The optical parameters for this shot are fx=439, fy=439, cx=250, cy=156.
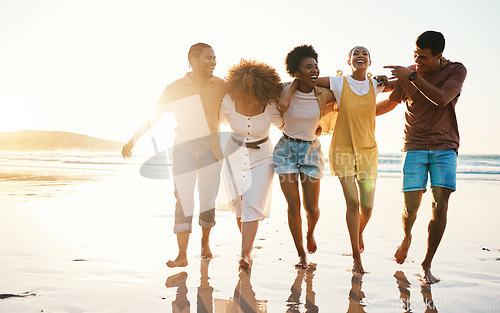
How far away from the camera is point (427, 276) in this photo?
3910 mm

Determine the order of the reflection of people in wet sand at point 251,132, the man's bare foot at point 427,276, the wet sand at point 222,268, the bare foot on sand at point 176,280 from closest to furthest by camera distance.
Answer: the wet sand at point 222,268 → the bare foot on sand at point 176,280 → the man's bare foot at point 427,276 → the reflection of people in wet sand at point 251,132

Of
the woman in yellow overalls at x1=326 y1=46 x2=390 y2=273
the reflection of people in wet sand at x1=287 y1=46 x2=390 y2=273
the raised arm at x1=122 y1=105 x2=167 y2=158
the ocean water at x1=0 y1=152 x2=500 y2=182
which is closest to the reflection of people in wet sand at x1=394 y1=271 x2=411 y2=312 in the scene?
the reflection of people in wet sand at x1=287 y1=46 x2=390 y2=273

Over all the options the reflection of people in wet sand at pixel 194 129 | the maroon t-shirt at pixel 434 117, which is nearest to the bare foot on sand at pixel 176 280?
the reflection of people in wet sand at pixel 194 129

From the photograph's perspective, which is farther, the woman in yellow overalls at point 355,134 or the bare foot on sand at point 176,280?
the woman in yellow overalls at point 355,134

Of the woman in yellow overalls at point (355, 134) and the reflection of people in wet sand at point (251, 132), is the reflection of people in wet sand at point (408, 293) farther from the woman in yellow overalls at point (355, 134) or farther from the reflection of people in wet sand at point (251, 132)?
the reflection of people in wet sand at point (251, 132)

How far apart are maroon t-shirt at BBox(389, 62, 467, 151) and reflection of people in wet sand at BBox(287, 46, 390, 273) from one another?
14.8 inches

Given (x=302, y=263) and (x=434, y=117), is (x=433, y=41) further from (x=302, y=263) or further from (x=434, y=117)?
(x=302, y=263)

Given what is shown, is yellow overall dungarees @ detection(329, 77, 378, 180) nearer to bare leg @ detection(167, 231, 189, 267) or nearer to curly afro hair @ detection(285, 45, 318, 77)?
curly afro hair @ detection(285, 45, 318, 77)

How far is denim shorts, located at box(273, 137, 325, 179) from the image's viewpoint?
442 centimetres

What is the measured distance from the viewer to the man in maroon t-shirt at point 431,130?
3.98m

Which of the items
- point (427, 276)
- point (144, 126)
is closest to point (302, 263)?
point (427, 276)

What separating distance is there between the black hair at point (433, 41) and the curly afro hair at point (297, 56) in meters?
1.04

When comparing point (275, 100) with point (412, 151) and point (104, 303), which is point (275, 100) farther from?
point (104, 303)

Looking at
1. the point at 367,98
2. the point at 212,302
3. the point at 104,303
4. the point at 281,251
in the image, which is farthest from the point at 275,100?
the point at 104,303
